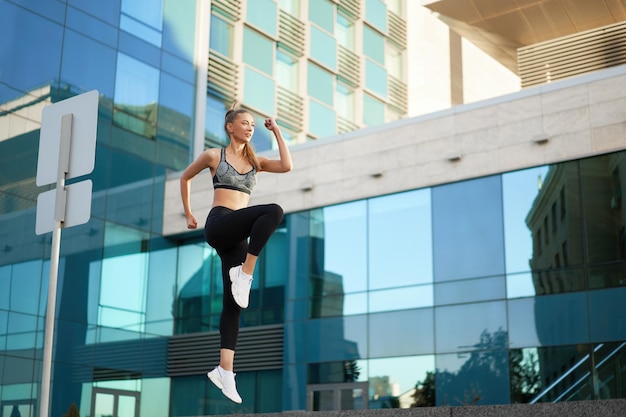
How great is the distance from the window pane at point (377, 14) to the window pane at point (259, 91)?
737cm

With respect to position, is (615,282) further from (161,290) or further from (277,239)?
(161,290)

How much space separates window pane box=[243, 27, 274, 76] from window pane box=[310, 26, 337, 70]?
98.2 inches

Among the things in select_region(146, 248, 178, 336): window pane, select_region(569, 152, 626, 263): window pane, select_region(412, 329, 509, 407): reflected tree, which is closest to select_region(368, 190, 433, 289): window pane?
select_region(412, 329, 509, 407): reflected tree

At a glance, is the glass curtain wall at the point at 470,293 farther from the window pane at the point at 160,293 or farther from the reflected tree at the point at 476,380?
the window pane at the point at 160,293

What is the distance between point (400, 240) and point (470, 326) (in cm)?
298

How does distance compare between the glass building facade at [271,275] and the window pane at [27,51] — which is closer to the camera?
the glass building facade at [271,275]

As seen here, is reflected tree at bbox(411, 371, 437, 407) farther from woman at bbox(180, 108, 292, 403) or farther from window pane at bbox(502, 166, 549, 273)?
woman at bbox(180, 108, 292, 403)

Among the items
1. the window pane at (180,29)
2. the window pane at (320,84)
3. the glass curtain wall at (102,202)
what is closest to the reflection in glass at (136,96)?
the glass curtain wall at (102,202)

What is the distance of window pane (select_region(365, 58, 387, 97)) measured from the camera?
123ft

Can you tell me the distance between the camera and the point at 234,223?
21.4 feet

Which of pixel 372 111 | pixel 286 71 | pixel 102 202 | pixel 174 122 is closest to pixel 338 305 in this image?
pixel 102 202

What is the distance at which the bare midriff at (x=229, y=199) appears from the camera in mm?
6750

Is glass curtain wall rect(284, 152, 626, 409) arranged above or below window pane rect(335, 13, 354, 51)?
below

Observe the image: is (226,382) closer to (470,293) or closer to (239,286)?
(239,286)
